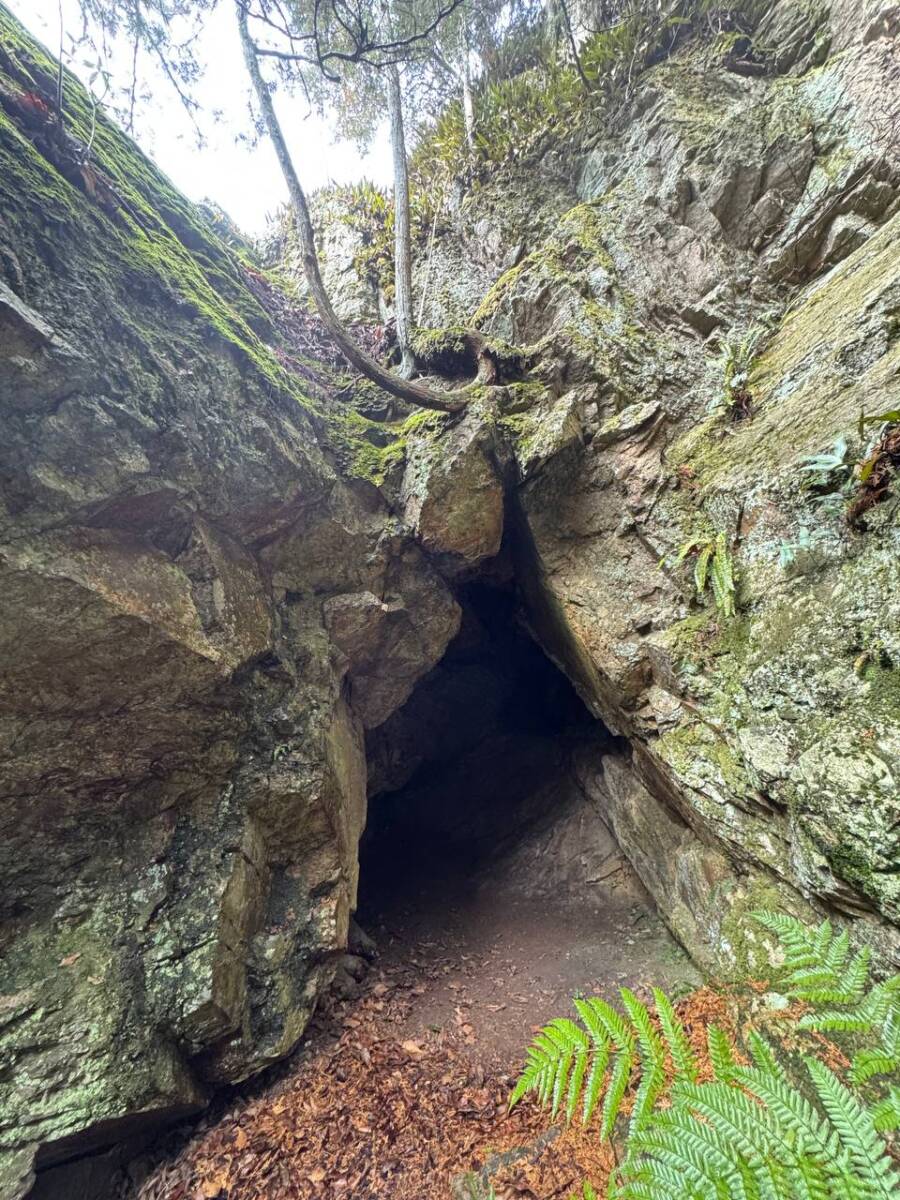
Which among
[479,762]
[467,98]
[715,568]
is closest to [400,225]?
[467,98]

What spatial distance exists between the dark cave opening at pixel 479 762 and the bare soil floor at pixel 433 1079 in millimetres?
1141

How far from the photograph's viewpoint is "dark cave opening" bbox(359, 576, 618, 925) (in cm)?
765

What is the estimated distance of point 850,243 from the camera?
199 inches

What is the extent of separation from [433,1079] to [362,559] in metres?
4.79

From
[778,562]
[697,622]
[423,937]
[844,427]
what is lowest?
[423,937]

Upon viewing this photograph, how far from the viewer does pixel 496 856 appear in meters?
7.72

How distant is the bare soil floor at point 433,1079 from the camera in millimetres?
3125

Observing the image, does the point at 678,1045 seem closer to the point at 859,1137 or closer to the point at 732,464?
the point at 859,1137

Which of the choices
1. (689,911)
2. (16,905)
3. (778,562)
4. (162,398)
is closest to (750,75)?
(778,562)

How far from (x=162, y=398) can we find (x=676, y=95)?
8.02 m

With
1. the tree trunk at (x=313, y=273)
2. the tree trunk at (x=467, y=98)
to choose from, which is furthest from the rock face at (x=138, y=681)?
the tree trunk at (x=467, y=98)

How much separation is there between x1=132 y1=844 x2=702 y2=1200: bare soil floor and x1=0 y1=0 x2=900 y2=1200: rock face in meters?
0.40

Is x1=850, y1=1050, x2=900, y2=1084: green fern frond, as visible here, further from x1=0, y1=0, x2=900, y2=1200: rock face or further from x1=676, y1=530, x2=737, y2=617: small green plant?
x1=676, y1=530, x2=737, y2=617: small green plant

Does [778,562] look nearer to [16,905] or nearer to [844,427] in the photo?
[844,427]
